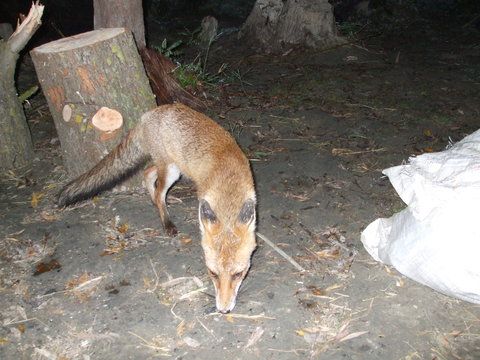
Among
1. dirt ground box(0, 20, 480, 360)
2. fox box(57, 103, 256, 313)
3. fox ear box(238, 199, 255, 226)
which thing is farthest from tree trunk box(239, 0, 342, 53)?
fox ear box(238, 199, 255, 226)

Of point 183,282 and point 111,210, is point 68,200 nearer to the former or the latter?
point 111,210

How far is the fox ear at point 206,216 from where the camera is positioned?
9.83 ft

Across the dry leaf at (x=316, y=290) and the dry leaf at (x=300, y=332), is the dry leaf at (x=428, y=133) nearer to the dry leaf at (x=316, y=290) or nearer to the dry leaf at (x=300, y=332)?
the dry leaf at (x=316, y=290)

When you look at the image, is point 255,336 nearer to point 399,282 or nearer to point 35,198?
point 399,282

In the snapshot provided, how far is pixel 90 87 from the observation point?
437 centimetres

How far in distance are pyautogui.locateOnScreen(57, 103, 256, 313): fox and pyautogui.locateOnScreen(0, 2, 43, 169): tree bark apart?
135 cm

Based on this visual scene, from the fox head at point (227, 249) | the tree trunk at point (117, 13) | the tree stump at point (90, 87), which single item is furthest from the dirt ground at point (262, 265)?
the tree trunk at point (117, 13)

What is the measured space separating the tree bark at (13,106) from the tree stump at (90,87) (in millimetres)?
667

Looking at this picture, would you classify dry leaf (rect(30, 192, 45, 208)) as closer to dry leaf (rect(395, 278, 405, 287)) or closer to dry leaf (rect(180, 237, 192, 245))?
dry leaf (rect(180, 237, 192, 245))

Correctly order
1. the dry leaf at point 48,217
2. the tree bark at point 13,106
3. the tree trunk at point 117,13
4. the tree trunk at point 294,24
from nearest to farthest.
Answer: the dry leaf at point 48,217 < the tree bark at point 13,106 < the tree trunk at point 117,13 < the tree trunk at point 294,24

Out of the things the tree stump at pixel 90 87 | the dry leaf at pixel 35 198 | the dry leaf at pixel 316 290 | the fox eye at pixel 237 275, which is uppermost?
the tree stump at pixel 90 87

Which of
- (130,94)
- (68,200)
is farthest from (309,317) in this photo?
(130,94)

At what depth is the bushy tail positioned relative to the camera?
4.39 metres

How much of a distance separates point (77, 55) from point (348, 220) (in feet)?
11.5
